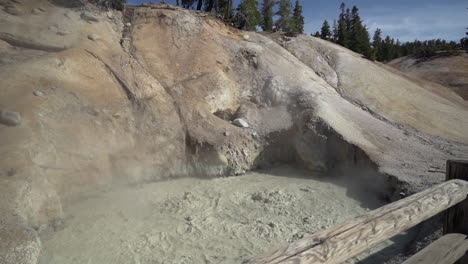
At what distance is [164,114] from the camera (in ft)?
24.5

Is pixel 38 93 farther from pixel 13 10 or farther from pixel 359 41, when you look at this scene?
pixel 359 41

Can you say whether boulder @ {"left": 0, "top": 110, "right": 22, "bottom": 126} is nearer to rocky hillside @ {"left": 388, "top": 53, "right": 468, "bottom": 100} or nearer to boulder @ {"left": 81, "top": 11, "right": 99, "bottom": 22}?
boulder @ {"left": 81, "top": 11, "right": 99, "bottom": 22}

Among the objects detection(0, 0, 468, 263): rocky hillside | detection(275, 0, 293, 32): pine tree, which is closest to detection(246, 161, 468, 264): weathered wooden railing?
detection(0, 0, 468, 263): rocky hillside

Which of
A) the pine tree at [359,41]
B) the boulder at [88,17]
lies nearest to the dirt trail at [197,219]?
the boulder at [88,17]

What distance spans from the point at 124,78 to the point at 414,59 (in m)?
29.9

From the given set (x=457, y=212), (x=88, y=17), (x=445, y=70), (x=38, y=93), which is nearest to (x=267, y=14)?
(x=445, y=70)

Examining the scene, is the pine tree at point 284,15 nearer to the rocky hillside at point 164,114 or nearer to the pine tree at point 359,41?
the pine tree at point 359,41

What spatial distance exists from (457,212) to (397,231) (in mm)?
1048

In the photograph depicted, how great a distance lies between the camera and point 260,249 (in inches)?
184

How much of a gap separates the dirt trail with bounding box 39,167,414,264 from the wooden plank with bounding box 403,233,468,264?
1934mm

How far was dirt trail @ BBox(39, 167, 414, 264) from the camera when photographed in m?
4.48

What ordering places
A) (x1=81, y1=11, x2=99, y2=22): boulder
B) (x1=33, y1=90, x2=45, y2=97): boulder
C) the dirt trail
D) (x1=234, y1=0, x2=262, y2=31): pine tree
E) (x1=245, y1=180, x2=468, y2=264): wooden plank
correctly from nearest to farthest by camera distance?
(x1=245, y1=180, x2=468, y2=264): wooden plank → the dirt trail → (x1=33, y1=90, x2=45, y2=97): boulder → (x1=81, y1=11, x2=99, y2=22): boulder → (x1=234, y1=0, x2=262, y2=31): pine tree

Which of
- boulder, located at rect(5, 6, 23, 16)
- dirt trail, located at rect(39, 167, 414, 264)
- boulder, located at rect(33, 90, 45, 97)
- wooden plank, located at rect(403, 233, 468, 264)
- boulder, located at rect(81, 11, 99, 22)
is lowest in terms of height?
dirt trail, located at rect(39, 167, 414, 264)

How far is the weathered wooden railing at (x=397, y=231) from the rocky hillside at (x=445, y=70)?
17903mm
